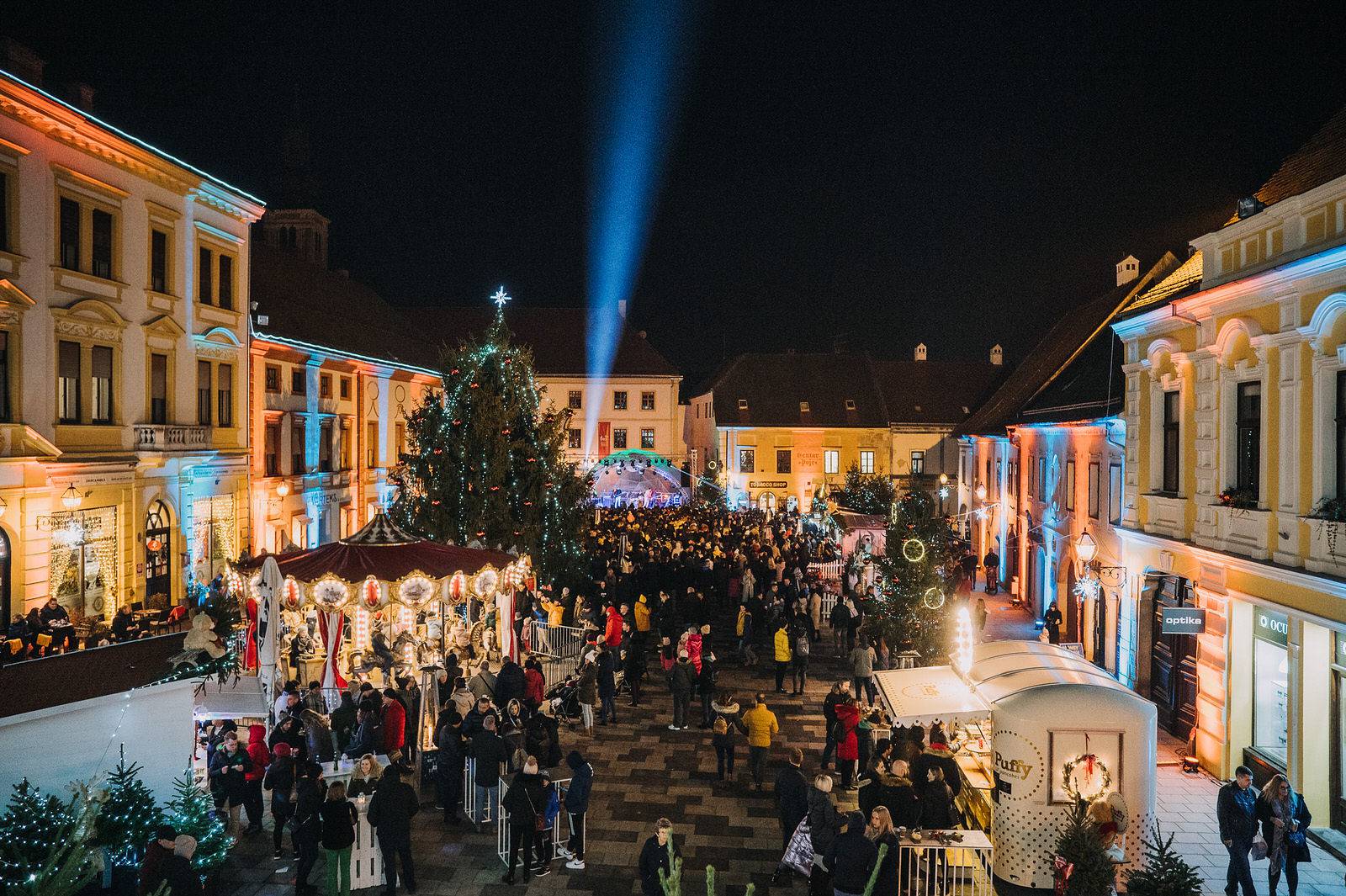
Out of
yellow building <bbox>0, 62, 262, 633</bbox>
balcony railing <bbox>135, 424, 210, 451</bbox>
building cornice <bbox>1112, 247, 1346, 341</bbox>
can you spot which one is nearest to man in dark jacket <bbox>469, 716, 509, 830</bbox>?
building cornice <bbox>1112, 247, 1346, 341</bbox>

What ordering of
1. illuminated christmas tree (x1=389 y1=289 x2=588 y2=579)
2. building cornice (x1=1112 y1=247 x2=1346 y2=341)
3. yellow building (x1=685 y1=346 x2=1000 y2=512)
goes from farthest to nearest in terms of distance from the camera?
1. yellow building (x1=685 y1=346 x2=1000 y2=512)
2. illuminated christmas tree (x1=389 y1=289 x2=588 y2=579)
3. building cornice (x1=1112 y1=247 x2=1346 y2=341)

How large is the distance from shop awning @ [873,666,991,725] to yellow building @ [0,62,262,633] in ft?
54.2

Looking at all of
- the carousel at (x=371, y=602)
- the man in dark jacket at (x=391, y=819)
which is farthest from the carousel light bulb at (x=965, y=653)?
the carousel at (x=371, y=602)

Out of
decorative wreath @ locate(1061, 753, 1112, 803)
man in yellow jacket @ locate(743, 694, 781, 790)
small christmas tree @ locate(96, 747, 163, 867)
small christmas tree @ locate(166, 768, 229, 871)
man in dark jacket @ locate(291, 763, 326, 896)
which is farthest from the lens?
man in yellow jacket @ locate(743, 694, 781, 790)

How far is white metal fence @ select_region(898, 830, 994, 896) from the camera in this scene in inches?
365

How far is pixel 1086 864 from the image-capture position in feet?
27.8

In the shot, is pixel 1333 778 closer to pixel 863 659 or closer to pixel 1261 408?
pixel 1261 408

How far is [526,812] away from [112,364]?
17031 millimetres

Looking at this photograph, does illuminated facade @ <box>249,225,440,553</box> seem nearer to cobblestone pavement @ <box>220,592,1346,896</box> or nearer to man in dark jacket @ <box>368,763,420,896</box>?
cobblestone pavement @ <box>220,592,1346,896</box>

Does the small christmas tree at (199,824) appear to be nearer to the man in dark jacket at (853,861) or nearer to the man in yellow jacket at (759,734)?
the man in dark jacket at (853,861)

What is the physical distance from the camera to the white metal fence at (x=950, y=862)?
9.27 meters

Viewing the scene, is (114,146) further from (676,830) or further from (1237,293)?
(1237,293)

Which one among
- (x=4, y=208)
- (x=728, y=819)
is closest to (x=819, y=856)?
(x=728, y=819)

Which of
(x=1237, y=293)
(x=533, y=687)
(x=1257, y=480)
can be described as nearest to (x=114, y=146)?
(x=533, y=687)
